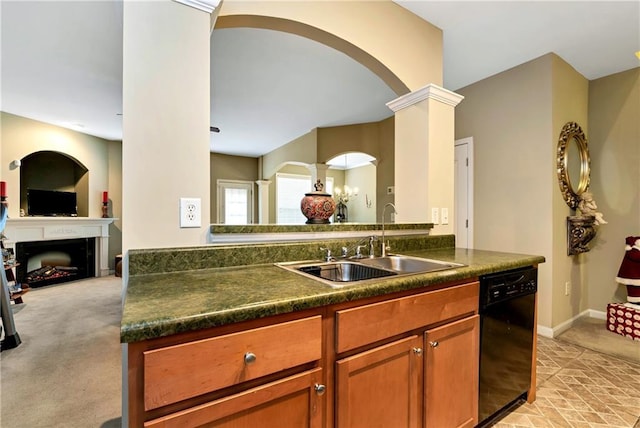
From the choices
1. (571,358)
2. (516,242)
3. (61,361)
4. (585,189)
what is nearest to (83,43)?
(61,361)

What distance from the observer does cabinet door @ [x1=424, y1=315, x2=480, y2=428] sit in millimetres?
1221

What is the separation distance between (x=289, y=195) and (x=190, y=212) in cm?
679

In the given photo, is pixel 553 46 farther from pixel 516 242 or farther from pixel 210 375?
pixel 210 375

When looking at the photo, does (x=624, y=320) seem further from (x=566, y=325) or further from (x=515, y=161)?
(x=515, y=161)

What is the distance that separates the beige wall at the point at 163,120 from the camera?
120 centimetres

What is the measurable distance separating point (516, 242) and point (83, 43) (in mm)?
4483

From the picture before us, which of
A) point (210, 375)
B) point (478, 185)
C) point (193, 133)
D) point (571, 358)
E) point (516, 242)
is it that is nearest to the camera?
point (210, 375)

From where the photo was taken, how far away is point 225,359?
30.3 inches

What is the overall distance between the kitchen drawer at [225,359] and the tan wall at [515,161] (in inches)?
111

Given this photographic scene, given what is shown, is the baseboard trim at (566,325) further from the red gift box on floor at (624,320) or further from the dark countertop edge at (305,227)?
the dark countertop edge at (305,227)

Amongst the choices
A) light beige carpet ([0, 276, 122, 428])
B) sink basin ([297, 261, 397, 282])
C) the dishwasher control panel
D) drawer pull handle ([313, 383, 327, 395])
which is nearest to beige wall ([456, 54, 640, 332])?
the dishwasher control panel

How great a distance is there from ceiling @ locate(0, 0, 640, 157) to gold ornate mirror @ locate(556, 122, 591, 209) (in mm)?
683

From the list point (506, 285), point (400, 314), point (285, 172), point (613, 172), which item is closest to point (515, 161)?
point (613, 172)

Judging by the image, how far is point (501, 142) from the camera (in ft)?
10.1
